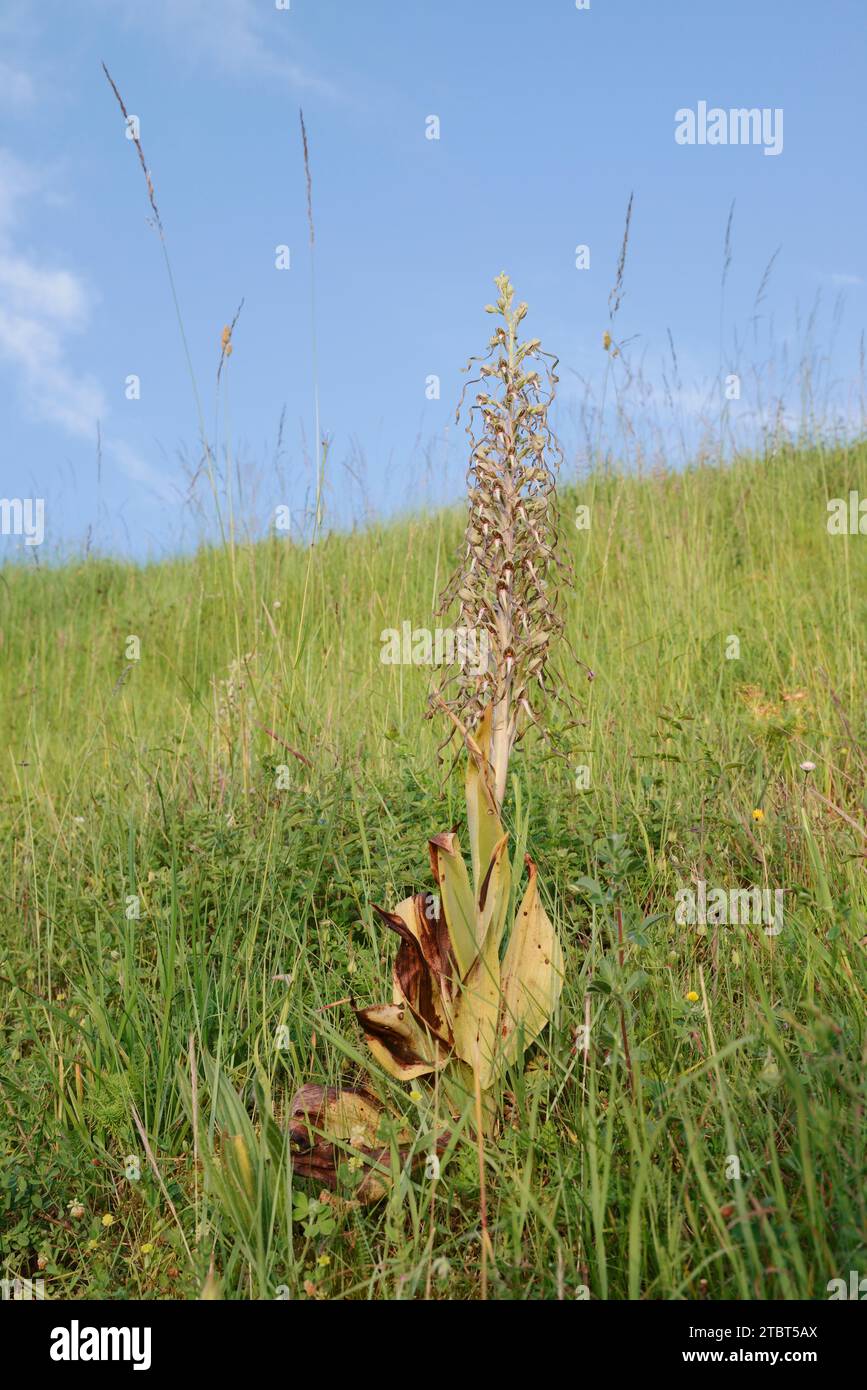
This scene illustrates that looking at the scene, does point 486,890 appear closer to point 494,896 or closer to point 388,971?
point 494,896

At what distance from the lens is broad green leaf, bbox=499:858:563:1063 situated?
85.6 inches

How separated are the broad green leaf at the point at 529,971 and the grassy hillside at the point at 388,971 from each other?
117 mm

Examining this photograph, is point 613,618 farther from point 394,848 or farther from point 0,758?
point 0,758

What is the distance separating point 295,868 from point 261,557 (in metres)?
5.39

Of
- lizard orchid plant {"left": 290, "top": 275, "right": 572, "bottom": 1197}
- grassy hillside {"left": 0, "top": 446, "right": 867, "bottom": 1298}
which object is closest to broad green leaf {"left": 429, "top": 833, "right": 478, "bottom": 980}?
lizard orchid plant {"left": 290, "top": 275, "right": 572, "bottom": 1197}

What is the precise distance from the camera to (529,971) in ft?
7.18

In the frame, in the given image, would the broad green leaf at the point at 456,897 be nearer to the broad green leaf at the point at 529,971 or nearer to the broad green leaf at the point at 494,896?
the broad green leaf at the point at 494,896

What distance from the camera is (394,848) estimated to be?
3088 mm

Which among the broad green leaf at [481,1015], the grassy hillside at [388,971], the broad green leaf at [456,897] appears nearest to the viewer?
the grassy hillside at [388,971]

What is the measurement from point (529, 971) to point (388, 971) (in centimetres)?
76

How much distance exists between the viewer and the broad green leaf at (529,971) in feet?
7.13

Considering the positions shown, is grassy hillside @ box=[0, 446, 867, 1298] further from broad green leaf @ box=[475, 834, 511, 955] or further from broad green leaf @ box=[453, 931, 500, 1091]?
broad green leaf @ box=[475, 834, 511, 955]

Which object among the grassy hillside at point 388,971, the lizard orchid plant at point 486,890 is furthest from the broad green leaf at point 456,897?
the grassy hillside at point 388,971

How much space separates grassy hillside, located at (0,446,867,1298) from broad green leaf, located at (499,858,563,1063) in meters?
0.12
